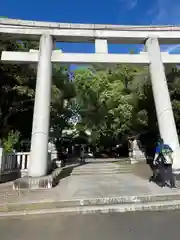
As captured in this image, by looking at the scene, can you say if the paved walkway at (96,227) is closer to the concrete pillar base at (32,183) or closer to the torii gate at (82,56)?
the concrete pillar base at (32,183)

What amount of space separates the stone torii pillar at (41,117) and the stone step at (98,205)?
2634mm

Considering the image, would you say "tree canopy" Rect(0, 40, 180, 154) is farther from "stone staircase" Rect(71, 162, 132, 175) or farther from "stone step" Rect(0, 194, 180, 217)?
"stone step" Rect(0, 194, 180, 217)

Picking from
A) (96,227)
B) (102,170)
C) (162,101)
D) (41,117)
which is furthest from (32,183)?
(162,101)

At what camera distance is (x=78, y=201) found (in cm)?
559

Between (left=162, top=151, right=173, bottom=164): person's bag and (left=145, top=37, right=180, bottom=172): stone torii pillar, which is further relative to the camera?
(left=145, top=37, right=180, bottom=172): stone torii pillar

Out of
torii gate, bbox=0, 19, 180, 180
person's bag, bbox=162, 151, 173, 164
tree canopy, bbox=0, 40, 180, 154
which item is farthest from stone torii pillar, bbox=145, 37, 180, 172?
tree canopy, bbox=0, 40, 180, 154

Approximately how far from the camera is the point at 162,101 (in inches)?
356

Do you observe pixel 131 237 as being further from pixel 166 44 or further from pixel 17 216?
pixel 166 44

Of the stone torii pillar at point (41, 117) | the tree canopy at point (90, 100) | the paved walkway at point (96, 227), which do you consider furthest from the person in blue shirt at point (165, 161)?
the tree canopy at point (90, 100)

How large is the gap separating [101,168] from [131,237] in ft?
26.6

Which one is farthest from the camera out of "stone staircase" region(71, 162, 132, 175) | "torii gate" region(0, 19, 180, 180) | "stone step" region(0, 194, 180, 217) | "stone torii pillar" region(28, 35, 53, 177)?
"stone staircase" region(71, 162, 132, 175)

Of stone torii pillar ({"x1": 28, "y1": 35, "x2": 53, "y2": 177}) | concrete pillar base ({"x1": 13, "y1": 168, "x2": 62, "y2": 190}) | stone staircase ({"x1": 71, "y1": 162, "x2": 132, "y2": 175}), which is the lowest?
concrete pillar base ({"x1": 13, "y1": 168, "x2": 62, "y2": 190})

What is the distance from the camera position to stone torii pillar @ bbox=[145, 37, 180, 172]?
339 inches

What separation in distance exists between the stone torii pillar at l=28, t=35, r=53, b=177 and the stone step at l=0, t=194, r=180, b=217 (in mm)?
2634
